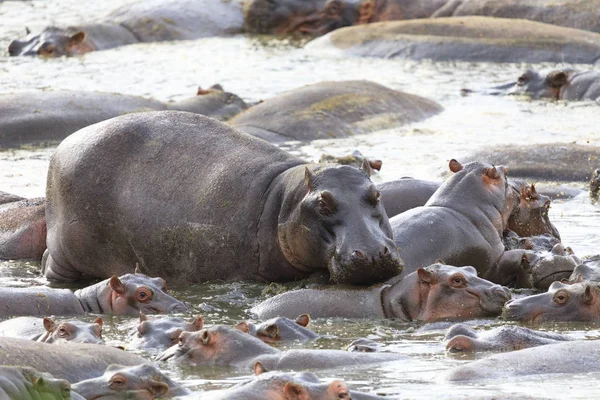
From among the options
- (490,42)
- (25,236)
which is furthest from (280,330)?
(490,42)

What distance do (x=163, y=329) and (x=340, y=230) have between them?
1.21m

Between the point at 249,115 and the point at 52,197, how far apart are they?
4.41 meters

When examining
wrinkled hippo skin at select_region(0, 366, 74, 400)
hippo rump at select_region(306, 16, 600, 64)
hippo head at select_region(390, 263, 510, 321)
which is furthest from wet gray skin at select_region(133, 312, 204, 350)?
hippo rump at select_region(306, 16, 600, 64)

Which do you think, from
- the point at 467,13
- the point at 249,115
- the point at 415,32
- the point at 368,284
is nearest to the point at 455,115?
the point at 249,115

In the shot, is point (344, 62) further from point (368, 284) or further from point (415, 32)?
point (368, 284)

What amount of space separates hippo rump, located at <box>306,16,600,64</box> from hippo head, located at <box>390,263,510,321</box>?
10.4 metres

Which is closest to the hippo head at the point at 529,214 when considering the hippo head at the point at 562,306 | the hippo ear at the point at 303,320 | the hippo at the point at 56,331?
the hippo head at the point at 562,306

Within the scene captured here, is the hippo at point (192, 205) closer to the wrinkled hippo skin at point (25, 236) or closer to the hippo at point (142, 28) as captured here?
the wrinkled hippo skin at point (25, 236)

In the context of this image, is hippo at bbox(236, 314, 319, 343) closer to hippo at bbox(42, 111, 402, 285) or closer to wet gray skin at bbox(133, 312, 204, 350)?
wet gray skin at bbox(133, 312, 204, 350)

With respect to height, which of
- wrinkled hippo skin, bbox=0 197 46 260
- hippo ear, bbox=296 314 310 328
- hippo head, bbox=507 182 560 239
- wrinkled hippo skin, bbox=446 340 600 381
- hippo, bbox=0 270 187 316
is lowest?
wrinkled hippo skin, bbox=0 197 46 260

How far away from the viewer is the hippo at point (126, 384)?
14.7 feet

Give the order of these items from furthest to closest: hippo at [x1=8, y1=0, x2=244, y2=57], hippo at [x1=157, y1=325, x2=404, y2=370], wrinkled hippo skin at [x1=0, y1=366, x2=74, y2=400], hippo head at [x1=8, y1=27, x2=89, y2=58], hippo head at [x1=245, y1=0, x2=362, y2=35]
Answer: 1. hippo head at [x1=245, y1=0, x2=362, y2=35]
2. hippo at [x1=8, y1=0, x2=244, y2=57]
3. hippo head at [x1=8, y1=27, x2=89, y2=58]
4. hippo at [x1=157, y1=325, x2=404, y2=370]
5. wrinkled hippo skin at [x1=0, y1=366, x2=74, y2=400]

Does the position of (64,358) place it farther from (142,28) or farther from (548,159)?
(142,28)

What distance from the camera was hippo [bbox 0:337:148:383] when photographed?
15.5ft
